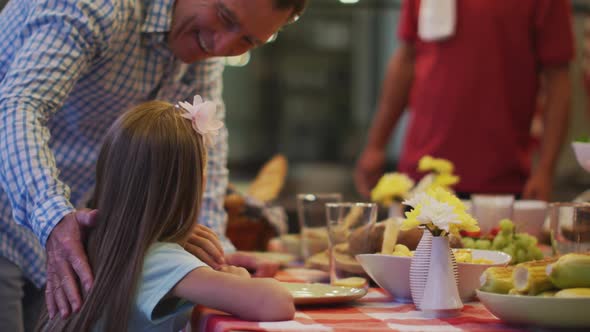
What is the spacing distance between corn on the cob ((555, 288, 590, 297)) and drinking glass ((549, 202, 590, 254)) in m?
0.35

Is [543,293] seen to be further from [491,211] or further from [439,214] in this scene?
[491,211]

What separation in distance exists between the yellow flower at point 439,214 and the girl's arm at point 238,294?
238 millimetres

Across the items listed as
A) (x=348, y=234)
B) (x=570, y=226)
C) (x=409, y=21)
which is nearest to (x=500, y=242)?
(x=570, y=226)

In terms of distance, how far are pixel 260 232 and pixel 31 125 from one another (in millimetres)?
982

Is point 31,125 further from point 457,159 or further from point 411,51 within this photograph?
point 411,51

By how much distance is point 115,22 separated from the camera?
177 cm

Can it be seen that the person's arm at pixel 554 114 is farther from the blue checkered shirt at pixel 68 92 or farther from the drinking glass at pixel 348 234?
the drinking glass at pixel 348 234

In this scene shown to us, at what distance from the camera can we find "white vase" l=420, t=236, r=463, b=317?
1.24 m

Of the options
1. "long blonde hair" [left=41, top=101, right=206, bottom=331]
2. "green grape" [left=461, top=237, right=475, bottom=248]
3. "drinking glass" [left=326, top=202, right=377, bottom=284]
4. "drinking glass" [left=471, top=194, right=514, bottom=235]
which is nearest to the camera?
"long blonde hair" [left=41, top=101, right=206, bottom=331]

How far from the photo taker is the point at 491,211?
2.03 metres

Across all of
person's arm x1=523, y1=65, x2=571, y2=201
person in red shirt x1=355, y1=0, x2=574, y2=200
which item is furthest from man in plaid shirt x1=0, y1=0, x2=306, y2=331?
person's arm x1=523, y1=65, x2=571, y2=201

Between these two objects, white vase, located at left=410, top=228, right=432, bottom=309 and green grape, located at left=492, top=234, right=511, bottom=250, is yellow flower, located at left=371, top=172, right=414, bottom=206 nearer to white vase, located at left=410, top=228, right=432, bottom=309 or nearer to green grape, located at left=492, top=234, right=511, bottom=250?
green grape, located at left=492, top=234, right=511, bottom=250

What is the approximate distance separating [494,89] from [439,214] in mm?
1843

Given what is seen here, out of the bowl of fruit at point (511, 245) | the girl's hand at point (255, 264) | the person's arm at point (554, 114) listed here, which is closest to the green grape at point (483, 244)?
the bowl of fruit at point (511, 245)
